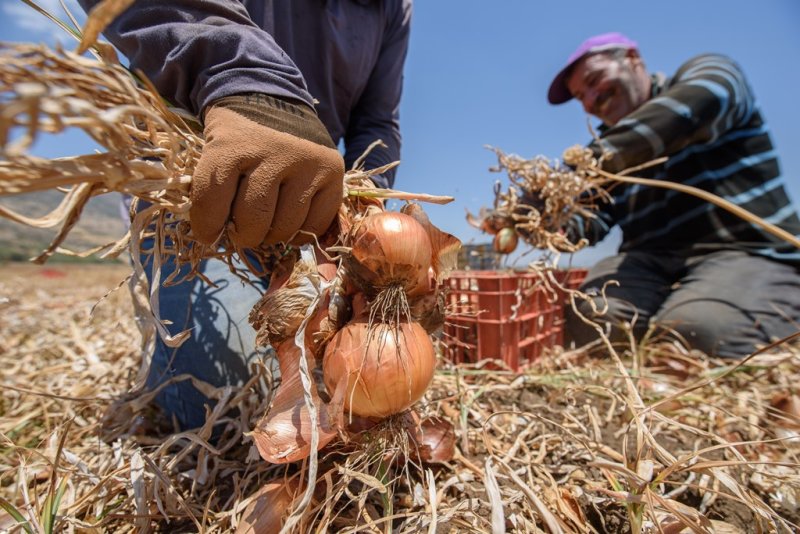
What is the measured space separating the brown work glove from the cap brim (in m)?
2.47

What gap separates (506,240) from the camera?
1.93 m

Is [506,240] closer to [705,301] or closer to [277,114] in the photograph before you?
[705,301]

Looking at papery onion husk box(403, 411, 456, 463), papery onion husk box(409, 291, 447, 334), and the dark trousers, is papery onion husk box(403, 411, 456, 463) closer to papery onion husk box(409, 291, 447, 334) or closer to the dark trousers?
papery onion husk box(409, 291, 447, 334)

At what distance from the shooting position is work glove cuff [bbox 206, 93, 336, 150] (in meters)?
0.72

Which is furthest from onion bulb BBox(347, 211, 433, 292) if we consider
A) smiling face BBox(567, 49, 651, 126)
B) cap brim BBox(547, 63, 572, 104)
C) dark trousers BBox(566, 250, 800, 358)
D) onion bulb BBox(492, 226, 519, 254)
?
cap brim BBox(547, 63, 572, 104)

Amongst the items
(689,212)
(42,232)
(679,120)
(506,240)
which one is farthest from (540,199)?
(42,232)

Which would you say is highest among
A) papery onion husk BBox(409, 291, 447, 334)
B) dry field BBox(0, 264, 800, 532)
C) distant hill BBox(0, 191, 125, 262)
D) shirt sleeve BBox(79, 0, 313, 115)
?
distant hill BBox(0, 191, 125, 262)

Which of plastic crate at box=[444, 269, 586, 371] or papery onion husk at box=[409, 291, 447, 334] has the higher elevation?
papery onion husk at box=[409, 291, 447, 334]

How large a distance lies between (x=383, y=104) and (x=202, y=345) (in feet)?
4.03

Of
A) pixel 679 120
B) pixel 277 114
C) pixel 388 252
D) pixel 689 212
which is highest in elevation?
pixel 679 120

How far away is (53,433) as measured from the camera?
101cm

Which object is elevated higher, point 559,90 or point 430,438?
Answer: point 559,90

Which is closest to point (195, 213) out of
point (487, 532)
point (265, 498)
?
point (265, 498)

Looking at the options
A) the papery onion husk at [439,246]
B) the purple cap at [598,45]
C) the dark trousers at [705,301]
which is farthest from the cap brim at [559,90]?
the papery onion husk at [439,246]
